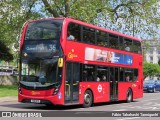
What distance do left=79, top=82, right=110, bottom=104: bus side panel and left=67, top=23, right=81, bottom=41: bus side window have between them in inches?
91.5

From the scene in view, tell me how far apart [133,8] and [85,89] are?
18774 millimetres

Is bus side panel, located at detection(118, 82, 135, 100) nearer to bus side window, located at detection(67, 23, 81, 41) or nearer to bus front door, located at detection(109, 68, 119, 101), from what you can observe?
bus front door, located at detection(109, 68, 119, 101)

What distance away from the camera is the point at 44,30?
17.8m

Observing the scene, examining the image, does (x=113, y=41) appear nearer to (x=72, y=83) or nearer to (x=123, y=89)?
(x=123, y=89)

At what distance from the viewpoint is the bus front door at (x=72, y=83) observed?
17594mm

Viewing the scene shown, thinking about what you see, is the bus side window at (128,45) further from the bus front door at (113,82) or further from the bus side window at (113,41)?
the bus front door at (113,82)

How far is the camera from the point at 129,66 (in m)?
24.2

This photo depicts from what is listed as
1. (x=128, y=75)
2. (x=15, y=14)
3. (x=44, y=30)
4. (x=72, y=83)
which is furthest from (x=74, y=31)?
(x=15, y=14)

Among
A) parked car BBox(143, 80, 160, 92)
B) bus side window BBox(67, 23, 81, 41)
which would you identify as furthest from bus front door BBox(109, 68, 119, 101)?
parked car BBox(143, 80, 160, 92)

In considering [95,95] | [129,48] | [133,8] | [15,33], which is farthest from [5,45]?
[95,95]

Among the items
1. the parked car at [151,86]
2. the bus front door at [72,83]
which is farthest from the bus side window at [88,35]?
the parked car at [151,86]

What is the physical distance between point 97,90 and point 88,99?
42.4 inches

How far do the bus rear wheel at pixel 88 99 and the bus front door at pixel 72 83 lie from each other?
0.97m

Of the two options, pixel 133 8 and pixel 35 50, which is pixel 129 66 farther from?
pixel 133 8
